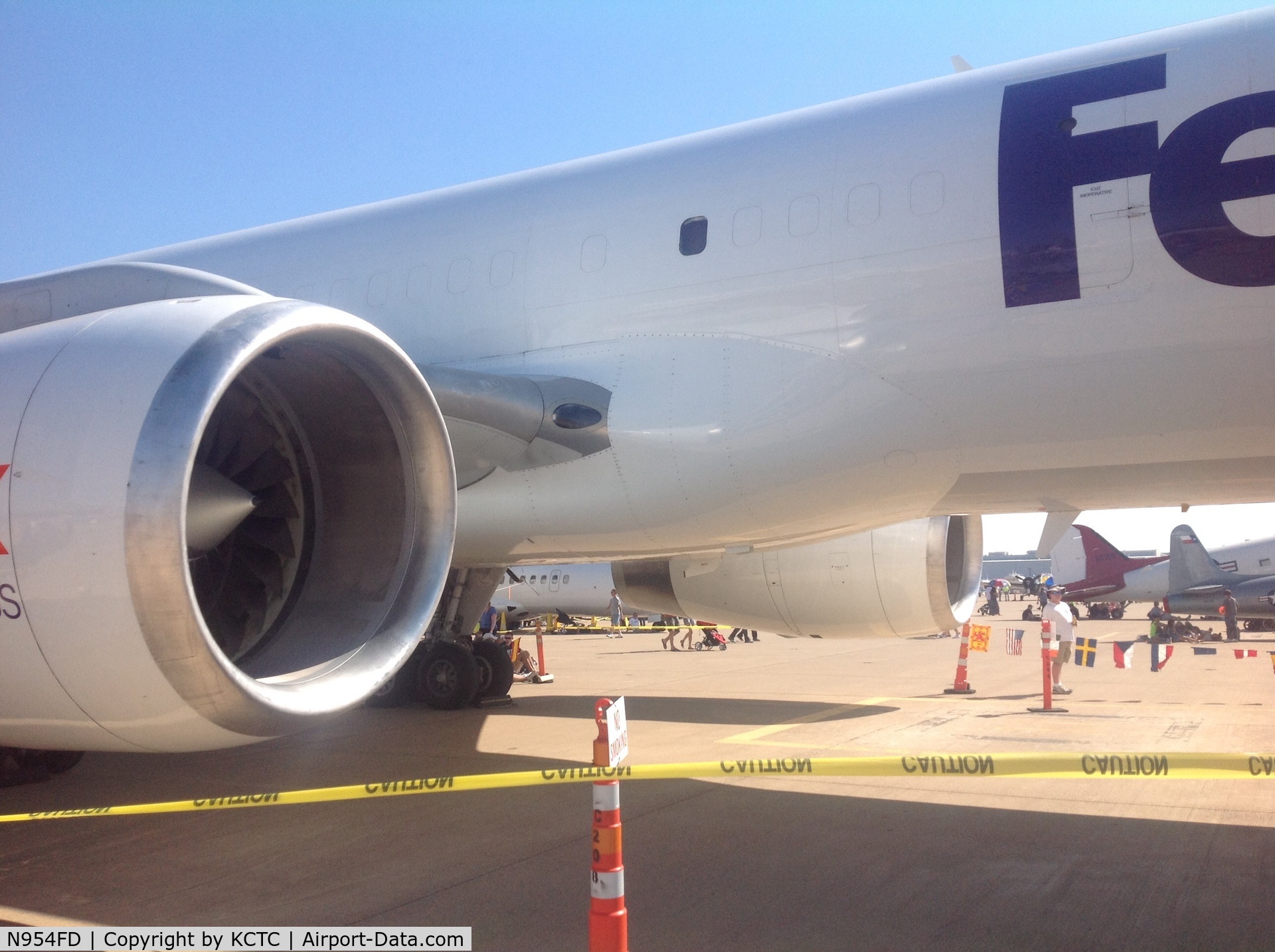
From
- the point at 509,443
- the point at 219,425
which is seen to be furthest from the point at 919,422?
the point at 219,425

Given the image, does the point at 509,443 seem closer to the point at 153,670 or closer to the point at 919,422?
the point at 919,422

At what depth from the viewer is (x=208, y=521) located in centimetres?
404

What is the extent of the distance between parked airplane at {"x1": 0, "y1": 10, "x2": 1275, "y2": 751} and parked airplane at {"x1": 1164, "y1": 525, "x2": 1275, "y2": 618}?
80.8 ft

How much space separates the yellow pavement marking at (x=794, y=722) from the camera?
769cm

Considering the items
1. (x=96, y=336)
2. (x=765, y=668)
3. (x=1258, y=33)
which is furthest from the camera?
(x=765, y=668)

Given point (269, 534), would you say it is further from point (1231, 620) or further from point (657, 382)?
point (1231, 620)

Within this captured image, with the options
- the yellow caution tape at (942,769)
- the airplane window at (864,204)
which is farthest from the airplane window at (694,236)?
the yellow caution tape at (942,769)

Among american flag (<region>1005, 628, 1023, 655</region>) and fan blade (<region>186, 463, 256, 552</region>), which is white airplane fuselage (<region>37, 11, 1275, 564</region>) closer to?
fan blade (<region>186, 463, 256, 552</region>)

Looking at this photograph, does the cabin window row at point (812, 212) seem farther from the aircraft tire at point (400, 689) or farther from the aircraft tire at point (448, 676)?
the aircraft tire at point (400, 689)

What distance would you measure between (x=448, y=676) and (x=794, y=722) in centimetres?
314

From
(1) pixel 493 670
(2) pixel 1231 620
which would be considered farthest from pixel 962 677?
(2) pixel 1231 620

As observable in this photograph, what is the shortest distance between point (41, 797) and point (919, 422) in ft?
17.7

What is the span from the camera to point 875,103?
5621 mm

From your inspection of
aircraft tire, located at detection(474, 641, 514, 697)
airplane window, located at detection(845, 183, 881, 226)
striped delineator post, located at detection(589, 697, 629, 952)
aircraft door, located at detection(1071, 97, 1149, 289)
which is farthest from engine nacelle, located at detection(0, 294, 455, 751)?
aircraft tire, located at detection(474, 641, 514, 697)
